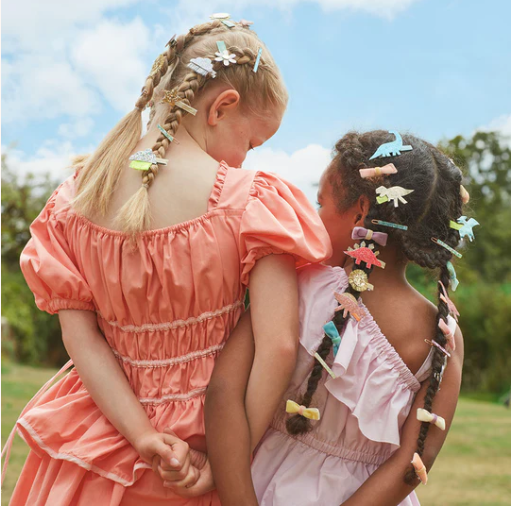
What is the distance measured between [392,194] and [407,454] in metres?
0.58

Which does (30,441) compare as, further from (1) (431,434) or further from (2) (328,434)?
(1) (431,434)

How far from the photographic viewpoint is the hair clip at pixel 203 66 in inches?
56.6

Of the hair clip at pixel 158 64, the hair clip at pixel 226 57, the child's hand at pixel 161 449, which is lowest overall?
the child's hand at pixel 161 449

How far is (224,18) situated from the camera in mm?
1582

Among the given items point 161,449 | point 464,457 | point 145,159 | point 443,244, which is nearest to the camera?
point 161,449

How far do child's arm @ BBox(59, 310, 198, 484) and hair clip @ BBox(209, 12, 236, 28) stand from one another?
77 cm

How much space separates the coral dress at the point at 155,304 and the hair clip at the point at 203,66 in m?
0.21

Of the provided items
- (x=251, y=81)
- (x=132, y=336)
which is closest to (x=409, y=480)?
(x=132, y=336)

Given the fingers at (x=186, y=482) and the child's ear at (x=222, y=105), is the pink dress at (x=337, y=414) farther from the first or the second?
the child's ear at (x=222, y=105)

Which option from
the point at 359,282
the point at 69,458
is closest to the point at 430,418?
the point at 359,282

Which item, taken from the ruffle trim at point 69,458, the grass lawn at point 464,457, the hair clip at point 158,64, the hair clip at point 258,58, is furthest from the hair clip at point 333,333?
the grass lawn at point 464,457

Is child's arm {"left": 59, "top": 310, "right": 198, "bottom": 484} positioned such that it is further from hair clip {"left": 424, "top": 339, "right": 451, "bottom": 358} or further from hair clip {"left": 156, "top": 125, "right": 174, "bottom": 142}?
hair clip {"left": 424, "top": 339, "right": 451, "bottom": 358}

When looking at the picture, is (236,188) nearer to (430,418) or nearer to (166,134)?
(166,134)

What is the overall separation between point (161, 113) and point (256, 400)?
694 mm
